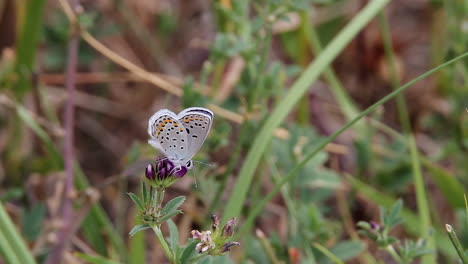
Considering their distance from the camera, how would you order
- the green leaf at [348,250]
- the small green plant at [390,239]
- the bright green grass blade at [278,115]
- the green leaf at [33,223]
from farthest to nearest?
the green leaf at [33,223] < the green leaf at [348,250] < the bright green grass blade at [278,115] < the small green plant at [390,239]

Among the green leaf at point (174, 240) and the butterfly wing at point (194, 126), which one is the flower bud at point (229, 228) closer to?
the green leaf at point (174, 240)

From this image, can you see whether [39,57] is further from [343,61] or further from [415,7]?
[415,7]

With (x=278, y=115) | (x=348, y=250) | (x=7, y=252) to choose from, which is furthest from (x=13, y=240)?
(x=348, y=250)

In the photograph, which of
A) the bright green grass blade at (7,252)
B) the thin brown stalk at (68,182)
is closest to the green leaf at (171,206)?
the bright green grass blade at (7,252)

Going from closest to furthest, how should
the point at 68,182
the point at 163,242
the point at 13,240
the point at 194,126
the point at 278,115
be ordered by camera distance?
the point at 163,242
the point at 194,126
the point at 13,240
the point at 278,115
the point at 68,182

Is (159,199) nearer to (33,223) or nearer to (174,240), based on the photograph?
(174,240)
